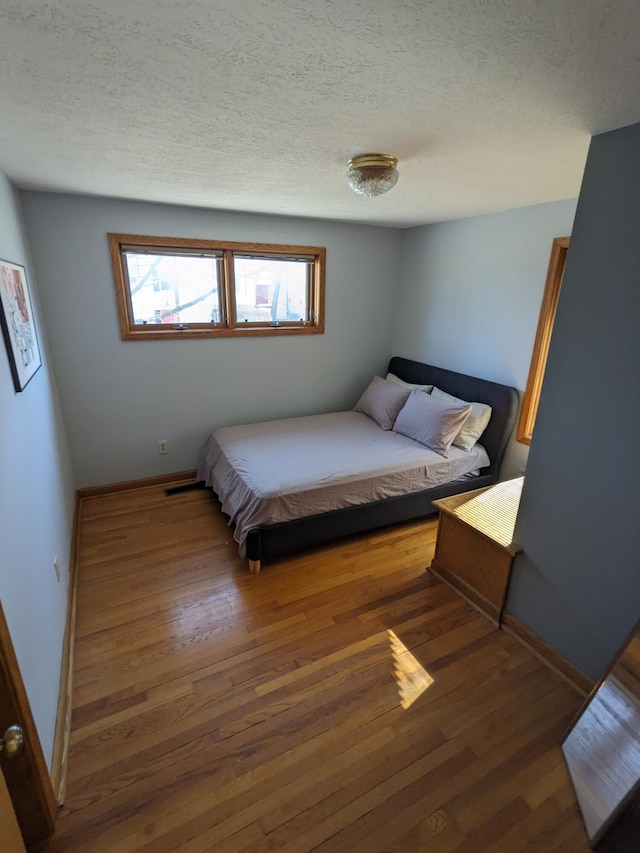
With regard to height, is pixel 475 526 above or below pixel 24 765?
above

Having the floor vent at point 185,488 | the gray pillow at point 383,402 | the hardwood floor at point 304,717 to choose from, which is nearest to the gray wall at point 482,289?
the gray pillow at point 383,402

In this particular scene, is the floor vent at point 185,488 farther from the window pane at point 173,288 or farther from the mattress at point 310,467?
the window pane at point 173,288

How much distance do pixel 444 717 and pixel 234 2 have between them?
2.36 m

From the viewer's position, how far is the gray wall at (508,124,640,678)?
149cm

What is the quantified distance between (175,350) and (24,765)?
274 cm

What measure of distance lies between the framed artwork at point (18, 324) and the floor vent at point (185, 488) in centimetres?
149

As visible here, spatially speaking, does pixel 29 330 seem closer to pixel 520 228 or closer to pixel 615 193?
pixel 615 193

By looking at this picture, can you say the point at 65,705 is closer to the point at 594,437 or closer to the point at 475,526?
the point at 475,526

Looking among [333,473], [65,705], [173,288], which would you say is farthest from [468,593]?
[173,288]

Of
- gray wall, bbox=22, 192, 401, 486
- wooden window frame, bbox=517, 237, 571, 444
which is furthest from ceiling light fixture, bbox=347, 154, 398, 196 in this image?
gray wall, bbox=22, 192, 401, 486

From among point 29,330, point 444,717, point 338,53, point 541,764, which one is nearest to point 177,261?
point 29,330

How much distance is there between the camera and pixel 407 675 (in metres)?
1.85

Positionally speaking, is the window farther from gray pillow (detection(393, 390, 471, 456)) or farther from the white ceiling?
gray pillow (detection(393, 390, 471, 456))

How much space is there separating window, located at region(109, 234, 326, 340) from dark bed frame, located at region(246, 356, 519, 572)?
4.78 feet
